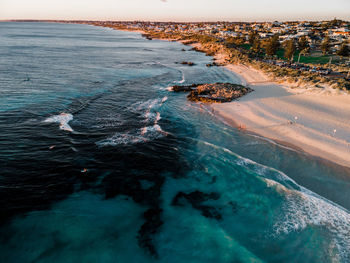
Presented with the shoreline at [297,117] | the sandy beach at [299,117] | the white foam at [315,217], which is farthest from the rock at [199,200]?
the sandy beach at [299,117]

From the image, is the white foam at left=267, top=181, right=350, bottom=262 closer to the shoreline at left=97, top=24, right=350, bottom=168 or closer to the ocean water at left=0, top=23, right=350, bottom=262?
the ocean water at left=0, top=23, right=350, bottom=262

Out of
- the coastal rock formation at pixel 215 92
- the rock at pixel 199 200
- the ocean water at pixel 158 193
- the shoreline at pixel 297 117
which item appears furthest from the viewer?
the coastal rock formation at pixel 215 92

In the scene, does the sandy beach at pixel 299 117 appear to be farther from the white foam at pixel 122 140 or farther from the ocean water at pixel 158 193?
the white foam at pixel 122 140

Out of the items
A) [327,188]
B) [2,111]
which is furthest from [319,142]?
[2,111]

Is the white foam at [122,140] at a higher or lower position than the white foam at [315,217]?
higher

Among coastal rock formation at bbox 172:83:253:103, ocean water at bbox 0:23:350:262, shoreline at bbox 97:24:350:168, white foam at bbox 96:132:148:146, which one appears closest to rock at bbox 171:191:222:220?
ocean water at bbox 0:23:350:262

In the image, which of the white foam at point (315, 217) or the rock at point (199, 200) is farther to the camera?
the rock at point (199, 200)

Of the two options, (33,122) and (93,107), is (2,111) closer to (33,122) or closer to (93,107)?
(33,122)

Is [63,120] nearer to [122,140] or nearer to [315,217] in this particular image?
[122,140]
